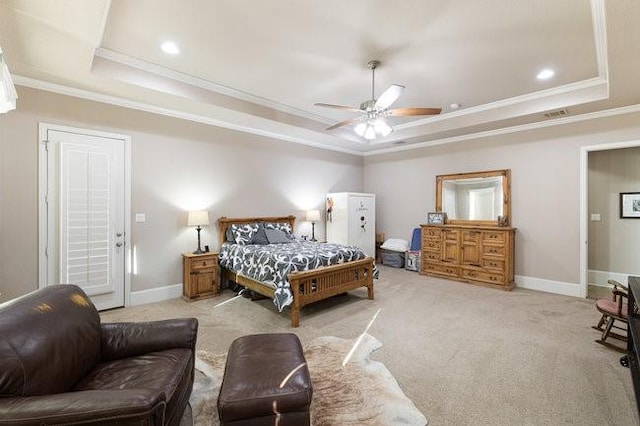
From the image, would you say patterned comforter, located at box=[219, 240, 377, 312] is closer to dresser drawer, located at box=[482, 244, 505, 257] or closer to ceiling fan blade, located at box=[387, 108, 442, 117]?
ceiling fan blade, located at box=[387, 108, 442, 117]

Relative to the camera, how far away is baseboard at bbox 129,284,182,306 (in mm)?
4254

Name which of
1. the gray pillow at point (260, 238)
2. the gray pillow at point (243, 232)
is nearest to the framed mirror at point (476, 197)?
the gray pillow at point (260, 238)

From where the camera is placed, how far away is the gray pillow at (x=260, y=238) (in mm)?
5184

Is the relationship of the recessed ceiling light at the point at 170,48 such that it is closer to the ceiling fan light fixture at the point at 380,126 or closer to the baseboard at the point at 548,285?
the ceiling fan light fixture at the point at 380,126

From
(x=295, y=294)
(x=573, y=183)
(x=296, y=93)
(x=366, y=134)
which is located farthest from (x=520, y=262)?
(x=296, y=93)

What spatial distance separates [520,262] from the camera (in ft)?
17.3

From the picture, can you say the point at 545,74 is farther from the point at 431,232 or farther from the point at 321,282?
the point at 321,282

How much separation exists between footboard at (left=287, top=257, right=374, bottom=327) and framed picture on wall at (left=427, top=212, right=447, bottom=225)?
91.5 inches

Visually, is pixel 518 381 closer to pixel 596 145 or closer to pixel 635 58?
pixel 635 58

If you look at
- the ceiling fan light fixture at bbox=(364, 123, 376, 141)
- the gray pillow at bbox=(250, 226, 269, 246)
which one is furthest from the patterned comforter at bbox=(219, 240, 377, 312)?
the ceiling fan light fixture at bbox=(364, 123, 376, 141)

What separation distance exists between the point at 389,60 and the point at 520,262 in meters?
4.28

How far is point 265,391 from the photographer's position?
164 cm

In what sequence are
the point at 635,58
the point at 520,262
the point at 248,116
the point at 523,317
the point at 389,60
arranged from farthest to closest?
the point at 520,262 < the point at 248,116 < the point at 523,317 < the point at 389,60 < the point at 635,58

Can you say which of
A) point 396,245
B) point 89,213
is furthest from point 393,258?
point 89,213
